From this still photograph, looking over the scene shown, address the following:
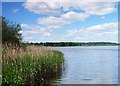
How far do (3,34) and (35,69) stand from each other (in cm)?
411

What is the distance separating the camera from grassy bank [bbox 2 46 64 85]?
7.75m

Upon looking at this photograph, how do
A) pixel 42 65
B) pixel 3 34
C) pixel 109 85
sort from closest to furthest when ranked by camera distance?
pixel 109 85
pixel 42 65
pixel 3 34

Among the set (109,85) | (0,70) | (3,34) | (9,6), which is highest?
(9,6)

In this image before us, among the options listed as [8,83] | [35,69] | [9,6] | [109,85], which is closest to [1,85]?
[8,83]

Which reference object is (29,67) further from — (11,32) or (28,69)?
(11,32)

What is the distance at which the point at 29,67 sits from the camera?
9.14 m

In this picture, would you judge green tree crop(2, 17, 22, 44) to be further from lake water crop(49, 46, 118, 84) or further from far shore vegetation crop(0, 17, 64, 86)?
lake water crop(49, 46, 118, 84)

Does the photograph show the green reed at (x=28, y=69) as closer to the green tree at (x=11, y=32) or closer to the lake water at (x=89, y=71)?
the lake water at (x=89, y=71)

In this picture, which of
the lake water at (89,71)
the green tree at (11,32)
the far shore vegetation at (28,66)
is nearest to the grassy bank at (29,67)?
the far shore vegetation at (28,66)

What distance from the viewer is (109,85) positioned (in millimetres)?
9242

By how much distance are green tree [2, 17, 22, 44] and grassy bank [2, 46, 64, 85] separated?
1.84m

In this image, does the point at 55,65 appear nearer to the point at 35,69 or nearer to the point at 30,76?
the point at 35,69

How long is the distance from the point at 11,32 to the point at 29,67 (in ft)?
17.4

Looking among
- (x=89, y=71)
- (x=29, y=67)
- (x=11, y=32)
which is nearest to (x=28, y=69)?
(x=29, y=67)
